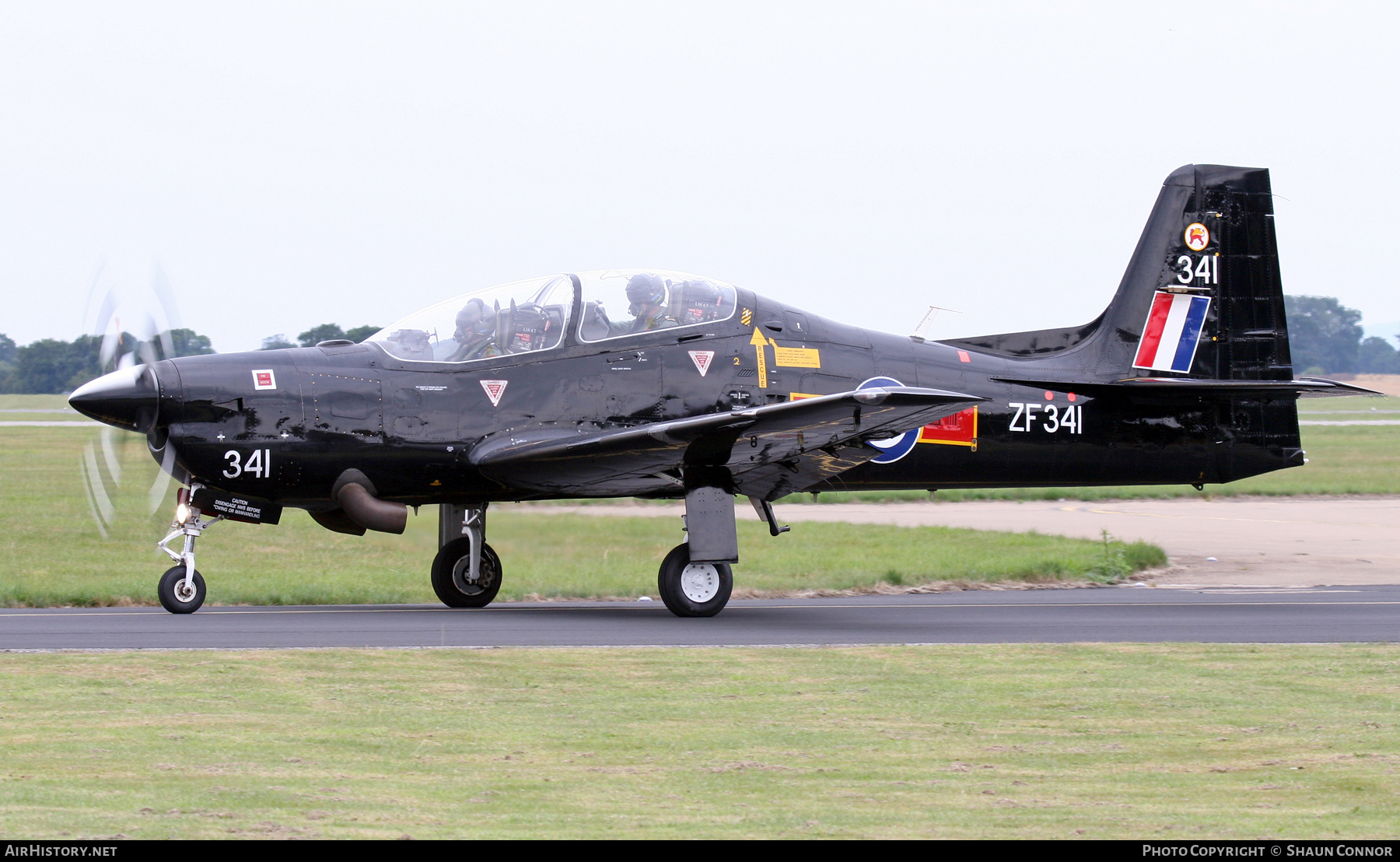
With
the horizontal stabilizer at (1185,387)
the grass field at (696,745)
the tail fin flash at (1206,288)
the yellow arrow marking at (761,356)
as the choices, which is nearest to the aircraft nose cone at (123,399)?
the grass field at (696,745)

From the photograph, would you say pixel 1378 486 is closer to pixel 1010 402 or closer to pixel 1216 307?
pixel 1216 307

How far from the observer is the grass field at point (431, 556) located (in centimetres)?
1388

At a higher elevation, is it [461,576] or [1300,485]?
[461,576]

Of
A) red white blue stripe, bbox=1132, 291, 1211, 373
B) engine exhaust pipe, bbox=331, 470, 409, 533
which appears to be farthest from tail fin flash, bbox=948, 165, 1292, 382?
engine exhaust pipe, bbox=331, 470, 409, 533

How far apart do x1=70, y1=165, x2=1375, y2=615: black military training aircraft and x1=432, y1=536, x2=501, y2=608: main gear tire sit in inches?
0.7

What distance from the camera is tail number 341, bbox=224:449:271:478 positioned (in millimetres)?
12055

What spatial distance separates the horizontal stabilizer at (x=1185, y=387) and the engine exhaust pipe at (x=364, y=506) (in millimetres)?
6361

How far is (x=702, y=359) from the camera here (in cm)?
1328

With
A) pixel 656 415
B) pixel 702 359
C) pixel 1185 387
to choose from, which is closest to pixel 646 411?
pixel 656 415

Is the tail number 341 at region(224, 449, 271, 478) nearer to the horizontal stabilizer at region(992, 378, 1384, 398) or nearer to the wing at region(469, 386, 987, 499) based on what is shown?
the wing at region(469, 386, 987, 499)

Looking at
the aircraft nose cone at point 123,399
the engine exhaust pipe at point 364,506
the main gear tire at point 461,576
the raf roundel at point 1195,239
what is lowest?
the main gear tire at point 461,576

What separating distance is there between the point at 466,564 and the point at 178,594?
275cm

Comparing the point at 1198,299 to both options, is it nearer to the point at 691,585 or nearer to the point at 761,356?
the point at 761,356

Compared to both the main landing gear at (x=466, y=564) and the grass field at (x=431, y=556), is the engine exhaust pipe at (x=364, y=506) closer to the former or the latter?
the grass field at (x=431, y=556)
